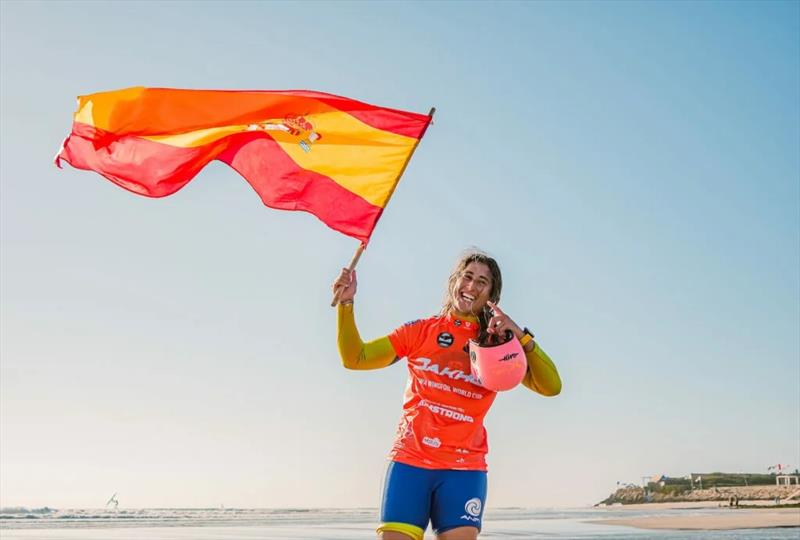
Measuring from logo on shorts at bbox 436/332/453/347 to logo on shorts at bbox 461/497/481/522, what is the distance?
0.84 m

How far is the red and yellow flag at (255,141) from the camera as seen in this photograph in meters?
5.75

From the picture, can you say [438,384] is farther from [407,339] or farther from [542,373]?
[542,373]

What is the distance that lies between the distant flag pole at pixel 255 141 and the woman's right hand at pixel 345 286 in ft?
3.39

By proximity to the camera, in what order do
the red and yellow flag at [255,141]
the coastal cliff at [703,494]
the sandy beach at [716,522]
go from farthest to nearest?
the coastal cliff at [703,494]
the sandy beach at [716,522]
the red and yellow flag at [255,141]

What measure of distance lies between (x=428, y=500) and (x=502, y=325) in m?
1.01

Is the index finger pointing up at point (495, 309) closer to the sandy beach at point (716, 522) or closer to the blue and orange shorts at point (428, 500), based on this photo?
the blue and orange shorts at point (428, 500)

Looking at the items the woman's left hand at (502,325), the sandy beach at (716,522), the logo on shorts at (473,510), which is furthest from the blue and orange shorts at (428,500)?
the sandy beach at (716,522)

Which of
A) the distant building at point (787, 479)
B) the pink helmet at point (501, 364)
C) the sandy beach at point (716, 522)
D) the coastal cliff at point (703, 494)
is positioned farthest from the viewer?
the distant building at point (787, 479)

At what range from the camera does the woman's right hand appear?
4645 millimetres

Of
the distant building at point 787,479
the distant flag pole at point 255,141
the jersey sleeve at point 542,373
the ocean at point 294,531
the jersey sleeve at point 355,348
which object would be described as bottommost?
the ocean at point 294,531

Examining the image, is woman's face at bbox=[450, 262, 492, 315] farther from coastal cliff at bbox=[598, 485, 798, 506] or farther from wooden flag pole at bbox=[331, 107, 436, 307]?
coastal cliff at bbox=[598, 485, 798, 506]

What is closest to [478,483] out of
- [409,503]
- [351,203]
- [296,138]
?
[409,503]

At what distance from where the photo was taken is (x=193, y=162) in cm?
580

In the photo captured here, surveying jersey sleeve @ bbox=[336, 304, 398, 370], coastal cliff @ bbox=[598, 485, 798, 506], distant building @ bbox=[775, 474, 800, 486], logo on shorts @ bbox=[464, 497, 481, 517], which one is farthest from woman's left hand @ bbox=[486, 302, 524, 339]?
distant building @ bbox=[775, 474, 800, 486]
